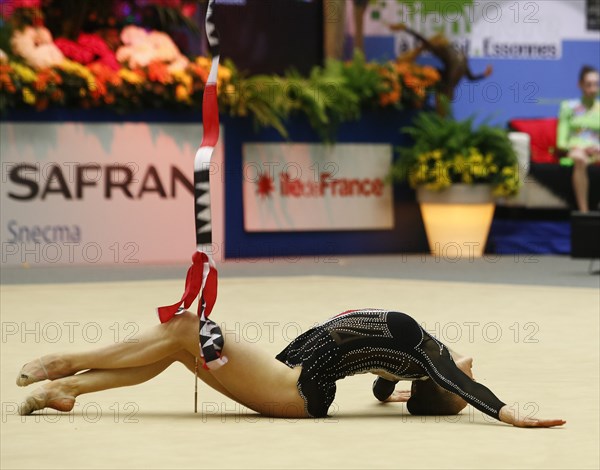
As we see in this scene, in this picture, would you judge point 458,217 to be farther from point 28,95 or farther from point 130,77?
point 28,95

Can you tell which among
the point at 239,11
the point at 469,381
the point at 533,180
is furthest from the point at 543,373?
the point at 239,11

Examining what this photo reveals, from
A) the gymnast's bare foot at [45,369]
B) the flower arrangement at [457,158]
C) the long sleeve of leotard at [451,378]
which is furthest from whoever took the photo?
the flower arrangement at [457,158]

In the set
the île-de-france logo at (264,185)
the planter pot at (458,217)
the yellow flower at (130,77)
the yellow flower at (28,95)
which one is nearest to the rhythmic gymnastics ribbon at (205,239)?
the yellow flower at (28,95)

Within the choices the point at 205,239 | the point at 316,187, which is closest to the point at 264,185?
the point at 316,187

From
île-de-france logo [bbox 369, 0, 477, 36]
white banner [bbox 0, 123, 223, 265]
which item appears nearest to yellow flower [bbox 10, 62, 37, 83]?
white banner [bbox 0, 123, 223, 265]

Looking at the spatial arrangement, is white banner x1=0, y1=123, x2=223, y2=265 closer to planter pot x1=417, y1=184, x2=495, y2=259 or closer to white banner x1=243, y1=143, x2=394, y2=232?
white banner x1=243, y1=143, x2=394, y2=232

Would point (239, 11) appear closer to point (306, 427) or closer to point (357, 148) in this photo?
point (357, 148)

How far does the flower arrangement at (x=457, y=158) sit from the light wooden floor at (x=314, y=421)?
3647 mm

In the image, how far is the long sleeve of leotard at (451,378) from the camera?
390cm

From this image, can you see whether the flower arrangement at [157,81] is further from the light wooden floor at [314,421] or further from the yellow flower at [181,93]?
the light wooden floor at [314,421]

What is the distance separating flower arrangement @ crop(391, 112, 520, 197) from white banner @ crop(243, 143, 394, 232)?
0.26 meters

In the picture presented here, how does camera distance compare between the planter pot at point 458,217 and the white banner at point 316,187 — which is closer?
the white banner at point 316,187

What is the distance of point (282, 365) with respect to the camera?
13.2 ft

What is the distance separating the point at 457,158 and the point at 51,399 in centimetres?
823
